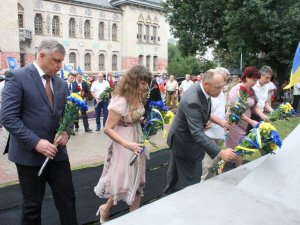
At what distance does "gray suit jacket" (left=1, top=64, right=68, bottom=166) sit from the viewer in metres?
2.96

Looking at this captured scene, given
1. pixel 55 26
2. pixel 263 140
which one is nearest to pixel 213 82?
pixel 263 140

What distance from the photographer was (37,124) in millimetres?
3100

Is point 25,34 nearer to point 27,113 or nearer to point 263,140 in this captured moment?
point 27,113

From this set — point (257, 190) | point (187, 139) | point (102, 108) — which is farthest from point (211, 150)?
point (102, 108)

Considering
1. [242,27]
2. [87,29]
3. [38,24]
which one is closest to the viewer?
[242,27]

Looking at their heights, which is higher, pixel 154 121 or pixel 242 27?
pixel 242 27

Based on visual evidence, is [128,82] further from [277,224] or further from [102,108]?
[102,108]

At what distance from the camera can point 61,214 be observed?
341 centimetres

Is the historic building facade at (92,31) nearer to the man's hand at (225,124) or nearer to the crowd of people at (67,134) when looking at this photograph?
the man's hand at (225,124)

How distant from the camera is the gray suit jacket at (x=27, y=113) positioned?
116 inches

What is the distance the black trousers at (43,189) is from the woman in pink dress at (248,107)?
2.80 m

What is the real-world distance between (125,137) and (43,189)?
1.02 meters

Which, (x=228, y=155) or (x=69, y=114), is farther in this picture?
(x=69, y=114)

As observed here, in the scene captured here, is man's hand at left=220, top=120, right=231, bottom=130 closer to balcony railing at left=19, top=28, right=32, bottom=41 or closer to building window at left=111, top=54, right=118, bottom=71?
balcony railing at left=19, top=28, right=32, bottom=41
